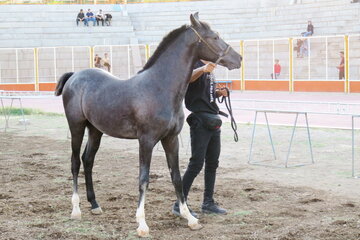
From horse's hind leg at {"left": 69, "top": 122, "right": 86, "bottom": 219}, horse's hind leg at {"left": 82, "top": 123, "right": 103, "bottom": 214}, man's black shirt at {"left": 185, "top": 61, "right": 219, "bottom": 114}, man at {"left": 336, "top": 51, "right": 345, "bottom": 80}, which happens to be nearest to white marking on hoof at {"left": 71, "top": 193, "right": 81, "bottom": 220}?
horse's hind leg at {"left": 69, "top": 122, "right": 86, "bottom": 219}

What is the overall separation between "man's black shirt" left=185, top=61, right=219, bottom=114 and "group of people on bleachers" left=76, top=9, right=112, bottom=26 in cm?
3531

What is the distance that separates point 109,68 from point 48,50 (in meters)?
3.32

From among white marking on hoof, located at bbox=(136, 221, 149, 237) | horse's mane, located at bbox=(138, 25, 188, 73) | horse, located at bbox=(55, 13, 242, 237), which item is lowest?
white marking on hoof, located at bbox=(136, 221, 149, 237)

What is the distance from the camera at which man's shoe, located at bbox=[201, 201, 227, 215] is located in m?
6.56

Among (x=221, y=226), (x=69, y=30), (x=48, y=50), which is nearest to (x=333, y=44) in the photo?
(x=48, y=50)

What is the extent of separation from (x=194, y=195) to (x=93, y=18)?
34.9m

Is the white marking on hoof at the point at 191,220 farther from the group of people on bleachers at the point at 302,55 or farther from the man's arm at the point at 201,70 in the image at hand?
the group of people on bleachers at the point at 302,55

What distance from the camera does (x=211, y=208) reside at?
659cm

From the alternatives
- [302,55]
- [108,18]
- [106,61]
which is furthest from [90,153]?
[108,18]

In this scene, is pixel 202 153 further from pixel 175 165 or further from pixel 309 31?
pixel 309 31

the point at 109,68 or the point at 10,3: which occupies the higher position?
the point at 10,3

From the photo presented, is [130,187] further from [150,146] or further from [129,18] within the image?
[129,18]

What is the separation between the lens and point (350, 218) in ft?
20.0

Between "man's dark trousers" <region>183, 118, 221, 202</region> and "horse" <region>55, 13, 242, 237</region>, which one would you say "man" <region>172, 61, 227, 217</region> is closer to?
"man's dark trousers" <region>183, 118, 221, 202</region>
